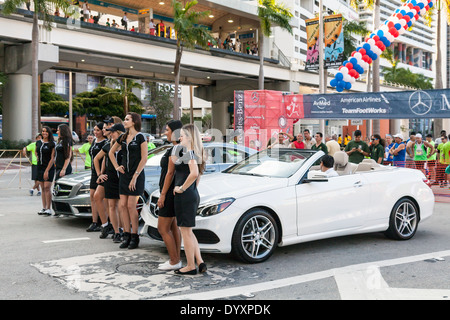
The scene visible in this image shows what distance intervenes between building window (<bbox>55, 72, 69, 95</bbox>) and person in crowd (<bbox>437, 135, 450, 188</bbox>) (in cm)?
6095

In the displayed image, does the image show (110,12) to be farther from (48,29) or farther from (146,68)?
(48,29)

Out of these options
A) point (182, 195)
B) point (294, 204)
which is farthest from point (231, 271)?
point (294, 204)

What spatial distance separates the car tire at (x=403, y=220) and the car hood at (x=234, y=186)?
6.86 ft

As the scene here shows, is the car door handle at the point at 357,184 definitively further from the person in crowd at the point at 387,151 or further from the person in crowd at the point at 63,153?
the person in crowd at the point at 387,151

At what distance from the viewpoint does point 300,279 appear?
552cm

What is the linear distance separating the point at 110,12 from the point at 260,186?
126 feet

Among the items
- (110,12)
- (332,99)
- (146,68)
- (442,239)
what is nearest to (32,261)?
(442,239)

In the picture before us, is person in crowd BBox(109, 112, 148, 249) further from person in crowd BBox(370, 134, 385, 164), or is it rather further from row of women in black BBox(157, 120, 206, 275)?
person in crowd BBox(370, 134, 385, 164)

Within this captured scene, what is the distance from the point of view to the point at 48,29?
26.4 metres

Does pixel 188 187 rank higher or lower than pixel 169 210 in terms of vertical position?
higher

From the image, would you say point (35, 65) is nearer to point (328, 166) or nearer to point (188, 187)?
point (328, 166)

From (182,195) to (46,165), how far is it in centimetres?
563

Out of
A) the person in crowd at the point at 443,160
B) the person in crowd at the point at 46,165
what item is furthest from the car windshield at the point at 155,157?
the person in crowd at the point at 443,160
